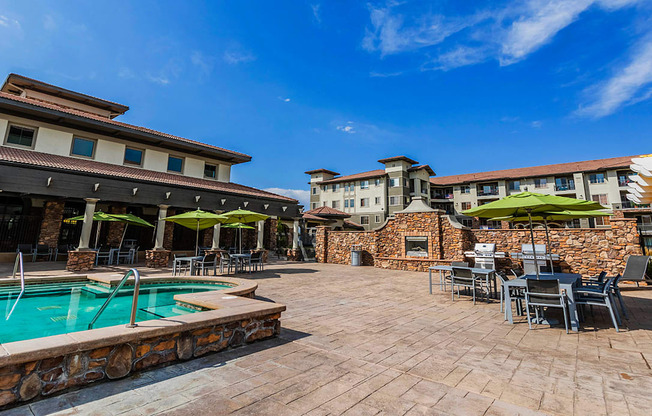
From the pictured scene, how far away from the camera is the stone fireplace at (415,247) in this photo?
47.3ft

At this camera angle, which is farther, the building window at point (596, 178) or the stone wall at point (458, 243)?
the building window at point (596, 178)

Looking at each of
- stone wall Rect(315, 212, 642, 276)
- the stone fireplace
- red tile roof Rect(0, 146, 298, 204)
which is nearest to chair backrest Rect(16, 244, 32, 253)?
red tile roof Rect(0, 146, 298, 204)

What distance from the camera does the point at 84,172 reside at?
12039 mm

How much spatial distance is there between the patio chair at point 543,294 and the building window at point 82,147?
64.3 feet

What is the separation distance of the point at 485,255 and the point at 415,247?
3.68m

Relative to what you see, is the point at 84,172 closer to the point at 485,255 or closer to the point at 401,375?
the point at 401,375

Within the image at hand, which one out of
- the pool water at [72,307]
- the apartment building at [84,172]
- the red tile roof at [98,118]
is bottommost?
the pool water at [72,307]

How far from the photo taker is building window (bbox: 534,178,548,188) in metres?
37.0

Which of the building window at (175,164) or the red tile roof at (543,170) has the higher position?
the red tile roof at (543,170)

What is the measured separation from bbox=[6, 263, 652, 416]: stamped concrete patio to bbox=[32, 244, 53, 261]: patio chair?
15673 mm

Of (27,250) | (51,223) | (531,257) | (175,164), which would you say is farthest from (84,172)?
(531,257)

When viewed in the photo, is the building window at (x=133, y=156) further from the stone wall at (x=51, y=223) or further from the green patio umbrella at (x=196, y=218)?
the green patio umbrella at (x=196, y=218)

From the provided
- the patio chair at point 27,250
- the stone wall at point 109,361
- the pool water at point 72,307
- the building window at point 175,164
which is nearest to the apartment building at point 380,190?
the building window at point 175,164

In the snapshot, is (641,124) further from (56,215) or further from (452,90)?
(56,215)
